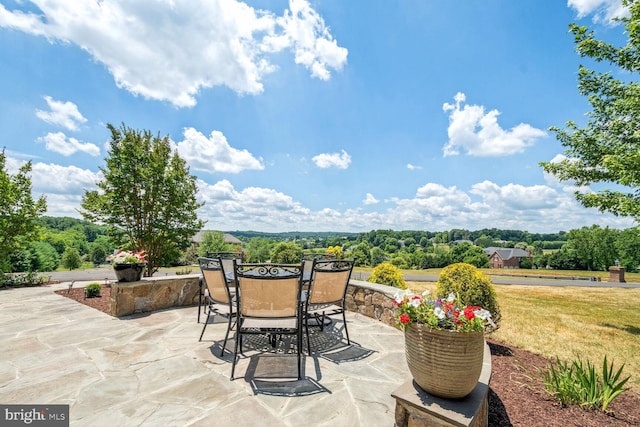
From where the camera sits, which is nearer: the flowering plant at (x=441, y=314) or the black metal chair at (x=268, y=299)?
the flowering plant at (x=441, y=314)

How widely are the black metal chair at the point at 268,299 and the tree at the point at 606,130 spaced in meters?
6.85

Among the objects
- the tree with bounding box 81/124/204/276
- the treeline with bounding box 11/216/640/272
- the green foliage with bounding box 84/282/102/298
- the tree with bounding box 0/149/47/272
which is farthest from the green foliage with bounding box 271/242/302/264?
the green foliage with bounding box 84/282/102/298

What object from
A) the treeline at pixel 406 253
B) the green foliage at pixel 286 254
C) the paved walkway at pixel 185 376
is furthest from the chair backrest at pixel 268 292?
the treeline at pixel 406 253

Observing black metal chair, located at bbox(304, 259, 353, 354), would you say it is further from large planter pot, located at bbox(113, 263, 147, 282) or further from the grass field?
large planter pot, located at bbox(113, 263, 147, 282)

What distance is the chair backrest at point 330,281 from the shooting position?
3291 millimetres

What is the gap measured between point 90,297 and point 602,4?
45.7ft

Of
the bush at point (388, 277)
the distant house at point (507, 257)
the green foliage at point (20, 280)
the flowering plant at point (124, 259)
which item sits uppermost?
the flowering plant at point (124, 259)

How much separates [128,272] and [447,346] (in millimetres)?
5309

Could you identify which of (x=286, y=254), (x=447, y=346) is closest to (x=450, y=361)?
(x=447, y=346)

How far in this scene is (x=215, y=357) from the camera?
2990mm

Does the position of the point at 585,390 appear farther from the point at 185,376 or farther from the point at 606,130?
the point at 606,130

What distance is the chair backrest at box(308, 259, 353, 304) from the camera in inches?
130

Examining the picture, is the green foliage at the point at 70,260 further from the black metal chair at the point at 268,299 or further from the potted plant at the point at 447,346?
the potted plant at the point at 447,346

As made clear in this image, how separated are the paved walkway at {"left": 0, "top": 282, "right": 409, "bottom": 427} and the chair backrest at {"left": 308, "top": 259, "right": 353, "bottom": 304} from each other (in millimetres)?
631
